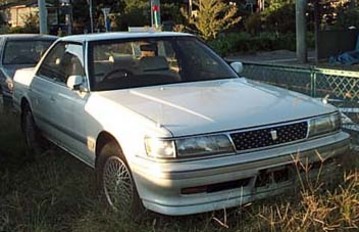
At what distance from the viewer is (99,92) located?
17.4ft

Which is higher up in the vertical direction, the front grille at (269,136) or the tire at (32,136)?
the front grille at (269,136)

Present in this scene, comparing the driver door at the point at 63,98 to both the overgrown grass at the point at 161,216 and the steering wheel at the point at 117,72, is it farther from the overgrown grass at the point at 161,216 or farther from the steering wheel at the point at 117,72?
the overgrown grass at the point at 161,216

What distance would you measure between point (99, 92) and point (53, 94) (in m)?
1.08

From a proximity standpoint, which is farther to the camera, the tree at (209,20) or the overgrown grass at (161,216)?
the tree at (209,20)

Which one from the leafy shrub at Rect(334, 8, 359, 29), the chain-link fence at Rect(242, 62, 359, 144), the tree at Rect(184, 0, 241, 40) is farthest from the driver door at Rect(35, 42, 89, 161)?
the tree at Rect(184, 0, 241, 40)

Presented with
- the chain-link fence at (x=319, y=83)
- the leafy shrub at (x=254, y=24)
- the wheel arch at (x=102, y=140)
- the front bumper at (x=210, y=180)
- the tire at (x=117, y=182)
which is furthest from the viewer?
the leafy shrub at (x=254, y=24)

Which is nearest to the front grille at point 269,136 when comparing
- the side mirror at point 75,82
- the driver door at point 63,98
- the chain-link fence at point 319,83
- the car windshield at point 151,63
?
the car windshield at point 151,63

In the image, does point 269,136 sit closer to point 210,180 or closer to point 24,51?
point 210,180

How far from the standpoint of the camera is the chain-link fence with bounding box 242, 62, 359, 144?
710 cm

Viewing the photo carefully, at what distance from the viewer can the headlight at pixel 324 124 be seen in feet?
15.0

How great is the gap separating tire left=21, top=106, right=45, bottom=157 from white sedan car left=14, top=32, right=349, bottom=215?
27.8 inches

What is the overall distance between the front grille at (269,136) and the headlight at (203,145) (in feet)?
0.26

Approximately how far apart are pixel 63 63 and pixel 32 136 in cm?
122

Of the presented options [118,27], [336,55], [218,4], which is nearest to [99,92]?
[336,55]
